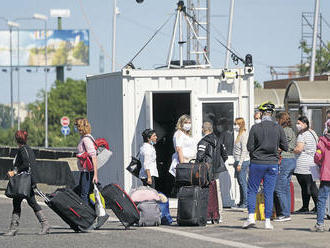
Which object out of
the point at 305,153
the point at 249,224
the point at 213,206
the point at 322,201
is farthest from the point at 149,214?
the point at 305,153

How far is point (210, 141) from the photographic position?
16312mm

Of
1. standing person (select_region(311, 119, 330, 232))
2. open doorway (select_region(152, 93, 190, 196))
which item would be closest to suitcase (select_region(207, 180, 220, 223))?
standing person (select_region(311, 119, 330, 232))

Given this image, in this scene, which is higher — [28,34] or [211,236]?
[28,34]

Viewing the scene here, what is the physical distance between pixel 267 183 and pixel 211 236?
136 cm

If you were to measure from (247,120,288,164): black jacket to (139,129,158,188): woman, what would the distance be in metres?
2.18

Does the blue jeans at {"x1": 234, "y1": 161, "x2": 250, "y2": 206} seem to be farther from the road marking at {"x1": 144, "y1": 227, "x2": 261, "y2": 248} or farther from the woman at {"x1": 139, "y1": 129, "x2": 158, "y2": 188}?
the road marking at {"x1": 144, "y1": 227, "x2": 261, "y2": 248}

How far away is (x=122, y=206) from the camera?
15.5m

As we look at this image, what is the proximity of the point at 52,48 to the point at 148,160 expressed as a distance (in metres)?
116

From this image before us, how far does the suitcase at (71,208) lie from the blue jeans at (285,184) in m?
3.23

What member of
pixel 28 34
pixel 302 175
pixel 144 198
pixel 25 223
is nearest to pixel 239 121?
pixel 302 175

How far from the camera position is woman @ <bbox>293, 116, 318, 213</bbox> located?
17.4 m

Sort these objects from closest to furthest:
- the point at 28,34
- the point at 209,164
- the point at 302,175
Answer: the point at 209,164 → the point at 302,175 → the point at 28,34

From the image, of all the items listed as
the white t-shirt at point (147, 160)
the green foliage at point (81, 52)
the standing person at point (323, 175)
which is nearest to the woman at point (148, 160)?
the white t-shirt at point (147, 160)

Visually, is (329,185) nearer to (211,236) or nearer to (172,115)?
(211,236)
